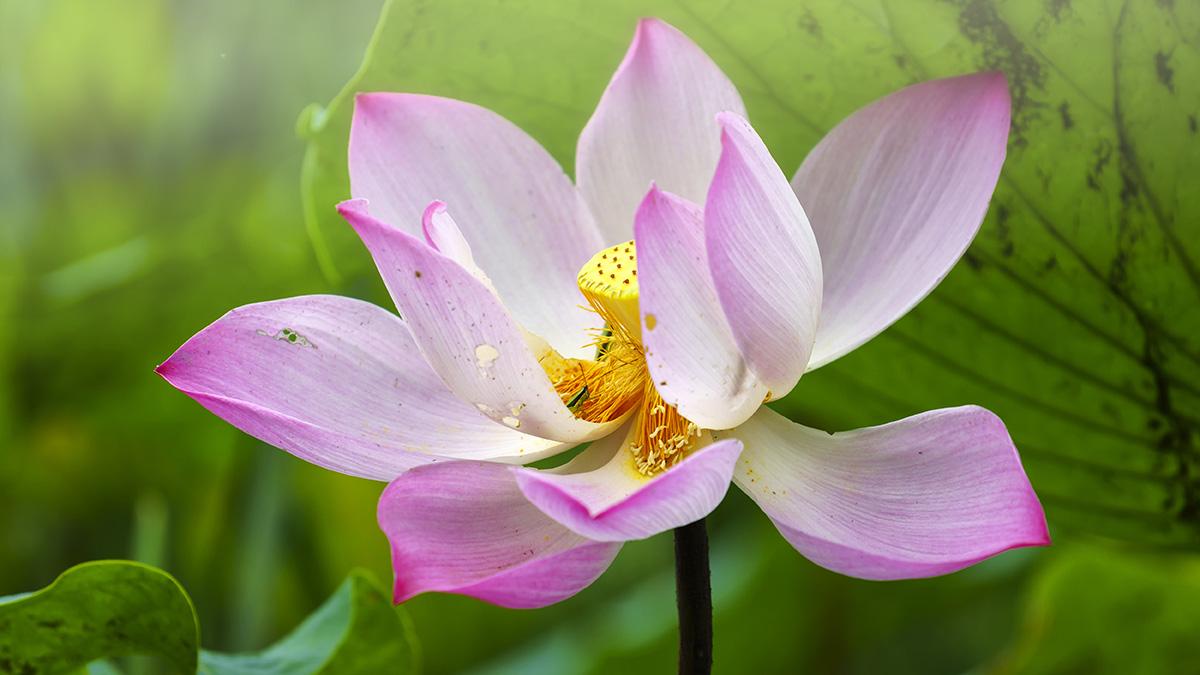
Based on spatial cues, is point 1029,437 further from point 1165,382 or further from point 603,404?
point 603,404

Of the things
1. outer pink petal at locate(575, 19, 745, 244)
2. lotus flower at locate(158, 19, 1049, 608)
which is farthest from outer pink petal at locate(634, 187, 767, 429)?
outer pink petal at locate(575, 19, 745, 244)

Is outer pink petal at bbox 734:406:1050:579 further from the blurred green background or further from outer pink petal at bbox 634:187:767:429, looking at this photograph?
the blurred green background

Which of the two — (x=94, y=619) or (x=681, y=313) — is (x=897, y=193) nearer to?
(x=681, y=313)

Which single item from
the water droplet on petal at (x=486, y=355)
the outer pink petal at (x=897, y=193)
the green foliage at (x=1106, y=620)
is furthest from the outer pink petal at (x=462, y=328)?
the green foliage at (x=1106, y=620)

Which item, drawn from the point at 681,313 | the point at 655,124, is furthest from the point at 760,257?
the point at 655,124

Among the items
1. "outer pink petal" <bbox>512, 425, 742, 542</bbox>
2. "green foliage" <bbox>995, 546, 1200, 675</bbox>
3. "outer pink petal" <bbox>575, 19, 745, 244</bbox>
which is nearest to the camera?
"outer pink petal" <bbox>512, 425, 742, 542</bbox>

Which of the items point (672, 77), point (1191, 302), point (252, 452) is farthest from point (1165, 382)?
point (252, 452)
